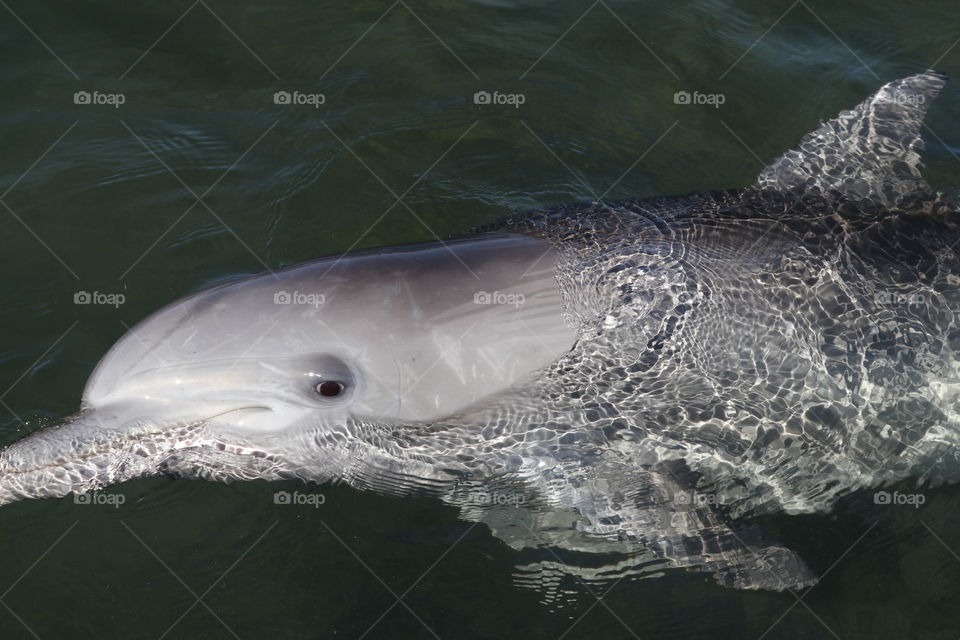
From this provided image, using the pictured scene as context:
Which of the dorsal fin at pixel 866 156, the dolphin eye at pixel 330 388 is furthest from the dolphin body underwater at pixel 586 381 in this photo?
the dorsal fin at pixel 866 156

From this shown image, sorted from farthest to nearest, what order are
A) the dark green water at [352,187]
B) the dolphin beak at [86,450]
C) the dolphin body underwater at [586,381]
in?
the dark green water at [352,187], the dolphin body underwater at [586,381], the dolphin beak at [86,450]

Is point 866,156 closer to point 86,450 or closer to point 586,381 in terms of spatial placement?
point 586,381

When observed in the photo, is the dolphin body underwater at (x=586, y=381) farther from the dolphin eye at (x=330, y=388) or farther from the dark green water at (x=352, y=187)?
the dark green water at (x=352, y=187)

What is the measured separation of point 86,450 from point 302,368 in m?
1.39

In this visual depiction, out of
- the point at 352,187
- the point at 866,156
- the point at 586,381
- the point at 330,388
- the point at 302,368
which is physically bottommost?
the point at 586,381

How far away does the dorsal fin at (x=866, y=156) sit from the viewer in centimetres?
737

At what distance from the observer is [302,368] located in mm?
5641

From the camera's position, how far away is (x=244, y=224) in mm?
8672

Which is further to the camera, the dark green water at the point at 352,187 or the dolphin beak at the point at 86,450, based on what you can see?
the dark green water at the point at 352,187

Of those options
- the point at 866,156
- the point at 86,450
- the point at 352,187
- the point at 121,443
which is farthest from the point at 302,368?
the point at 866,156

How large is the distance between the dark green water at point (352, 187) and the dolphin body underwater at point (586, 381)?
46 centimetres

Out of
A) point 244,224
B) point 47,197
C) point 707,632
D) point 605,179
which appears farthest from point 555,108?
point 707,632

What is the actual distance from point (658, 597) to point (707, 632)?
0.40m

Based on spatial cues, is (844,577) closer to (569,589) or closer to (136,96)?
(569,589)
